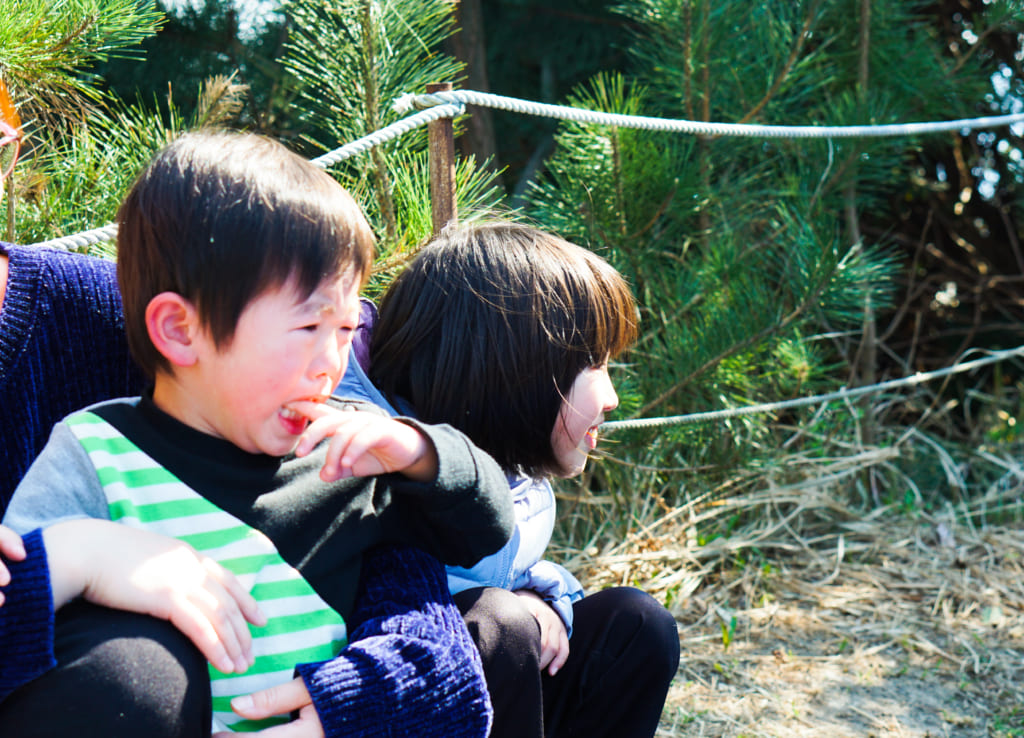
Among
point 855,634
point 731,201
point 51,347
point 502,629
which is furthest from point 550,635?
point 731,201

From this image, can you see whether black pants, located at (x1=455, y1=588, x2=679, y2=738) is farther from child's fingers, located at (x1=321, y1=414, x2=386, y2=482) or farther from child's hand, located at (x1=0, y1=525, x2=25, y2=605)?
child's hand, located at (x1=0, y1=525, x2=25, y2=605)

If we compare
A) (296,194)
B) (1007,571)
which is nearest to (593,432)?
(296,194)

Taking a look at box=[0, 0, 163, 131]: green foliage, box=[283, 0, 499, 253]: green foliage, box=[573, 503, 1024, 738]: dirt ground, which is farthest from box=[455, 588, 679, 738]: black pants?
box=[0, 0, 163, 131]: green foliage

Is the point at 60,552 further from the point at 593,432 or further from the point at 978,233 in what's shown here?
the point at 978,233

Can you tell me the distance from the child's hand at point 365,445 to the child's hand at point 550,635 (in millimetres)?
270

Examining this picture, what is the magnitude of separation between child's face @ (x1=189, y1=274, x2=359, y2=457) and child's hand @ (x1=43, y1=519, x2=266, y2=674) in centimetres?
13

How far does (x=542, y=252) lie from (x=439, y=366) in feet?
0.59

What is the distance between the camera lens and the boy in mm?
812

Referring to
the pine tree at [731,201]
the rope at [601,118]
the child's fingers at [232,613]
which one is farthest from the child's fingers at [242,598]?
the pine tree at [731,201]

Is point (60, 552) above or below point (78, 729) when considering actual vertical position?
above

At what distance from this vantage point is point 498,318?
1.08 meters

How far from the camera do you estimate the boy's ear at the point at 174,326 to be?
0.83 meters

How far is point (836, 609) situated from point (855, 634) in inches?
4.1

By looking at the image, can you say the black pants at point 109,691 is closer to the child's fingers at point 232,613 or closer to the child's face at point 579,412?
the child's fingers at point 232,613
